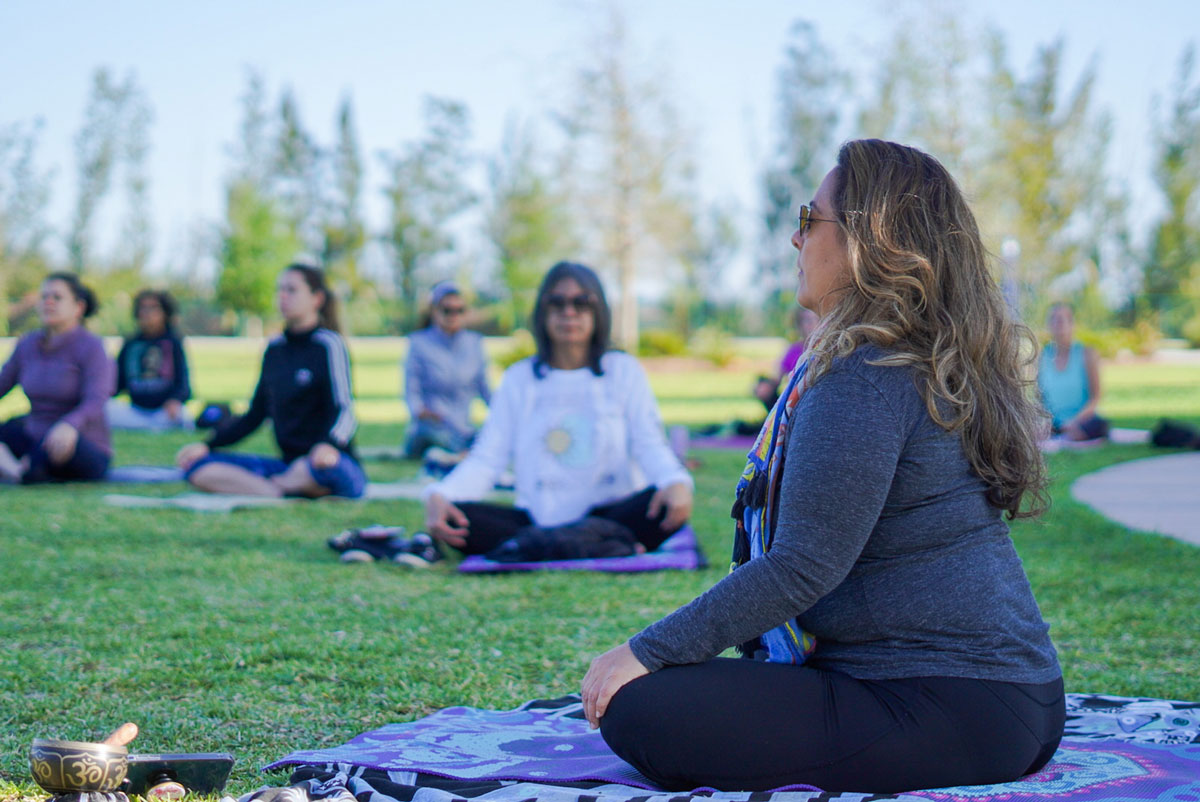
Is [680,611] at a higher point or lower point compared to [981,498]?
lower


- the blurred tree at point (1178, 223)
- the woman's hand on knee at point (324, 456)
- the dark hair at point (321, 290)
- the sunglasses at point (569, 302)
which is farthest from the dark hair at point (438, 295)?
the blurred tree at point (1178, 223)

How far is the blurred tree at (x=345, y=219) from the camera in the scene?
53688 mm

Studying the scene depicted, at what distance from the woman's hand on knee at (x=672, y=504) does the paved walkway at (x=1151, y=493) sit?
2.78 meters

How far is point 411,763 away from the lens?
2.40m

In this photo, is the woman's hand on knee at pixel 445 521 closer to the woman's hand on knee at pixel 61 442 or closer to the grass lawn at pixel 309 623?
the grass lawn at pixel 309 623

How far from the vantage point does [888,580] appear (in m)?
2.05

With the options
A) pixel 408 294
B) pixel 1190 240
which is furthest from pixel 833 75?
pixel 408 294

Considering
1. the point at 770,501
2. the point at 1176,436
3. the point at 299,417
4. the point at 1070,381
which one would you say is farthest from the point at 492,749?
the point at 1070,381

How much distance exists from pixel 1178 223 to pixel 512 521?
3955 cm

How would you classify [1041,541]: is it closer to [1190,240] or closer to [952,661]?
[952,661]

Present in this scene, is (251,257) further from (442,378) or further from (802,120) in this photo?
(442,378)

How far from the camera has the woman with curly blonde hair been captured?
2000 mm

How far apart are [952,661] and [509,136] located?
48.2 metres

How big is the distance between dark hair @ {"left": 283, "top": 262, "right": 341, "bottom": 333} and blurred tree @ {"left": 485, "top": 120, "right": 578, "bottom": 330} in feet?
87.3
